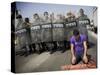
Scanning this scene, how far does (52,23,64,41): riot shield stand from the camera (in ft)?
5.56

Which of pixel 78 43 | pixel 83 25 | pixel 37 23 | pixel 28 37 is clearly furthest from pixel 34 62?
pixel 83 25

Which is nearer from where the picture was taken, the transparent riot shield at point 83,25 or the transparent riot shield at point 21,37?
the transparent riot shield at point 21,37

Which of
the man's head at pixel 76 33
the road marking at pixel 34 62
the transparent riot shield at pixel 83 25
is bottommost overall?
the road marking at pixel 34 62

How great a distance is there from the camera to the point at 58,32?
1.70 meters

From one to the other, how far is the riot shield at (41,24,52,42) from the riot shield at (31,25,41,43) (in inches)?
1.0

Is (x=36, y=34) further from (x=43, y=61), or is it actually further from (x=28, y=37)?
(x=43, y=61)

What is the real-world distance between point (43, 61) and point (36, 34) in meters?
0.21

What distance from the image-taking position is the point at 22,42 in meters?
1.59

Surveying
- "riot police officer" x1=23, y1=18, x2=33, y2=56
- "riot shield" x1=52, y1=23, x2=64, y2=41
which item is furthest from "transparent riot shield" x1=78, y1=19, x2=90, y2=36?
"riot police officer" x1=23, y1=18, x2=33, y2=56

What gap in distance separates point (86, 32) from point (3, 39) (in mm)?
670

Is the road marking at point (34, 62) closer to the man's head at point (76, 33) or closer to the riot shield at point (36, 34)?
the riot shield at point (36, 34)

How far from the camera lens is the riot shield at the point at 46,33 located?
1655 millimetres

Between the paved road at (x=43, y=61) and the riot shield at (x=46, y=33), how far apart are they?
0.11 m

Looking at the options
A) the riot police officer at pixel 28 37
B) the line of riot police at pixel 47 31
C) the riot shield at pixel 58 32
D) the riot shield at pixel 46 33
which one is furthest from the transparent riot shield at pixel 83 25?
the riot police officer at pixel 28 37
